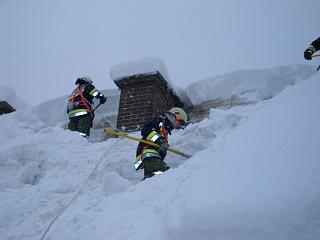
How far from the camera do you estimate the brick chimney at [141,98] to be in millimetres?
8320

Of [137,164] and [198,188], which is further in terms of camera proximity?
[137,164]

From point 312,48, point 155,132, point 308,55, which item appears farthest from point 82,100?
point 312,48

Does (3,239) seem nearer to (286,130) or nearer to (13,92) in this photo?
(286,130)

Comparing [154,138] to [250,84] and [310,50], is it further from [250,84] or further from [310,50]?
[310,50]

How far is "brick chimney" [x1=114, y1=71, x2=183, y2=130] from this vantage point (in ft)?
27.3

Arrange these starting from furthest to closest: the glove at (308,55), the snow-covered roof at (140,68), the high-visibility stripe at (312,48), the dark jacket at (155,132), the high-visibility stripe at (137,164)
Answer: the snow-covered roof at (140,68), the high-visibility stripe at (312,48), the glove at (308,55), the dark jacket at (155,132), the high-visibility stripe at (137,164)

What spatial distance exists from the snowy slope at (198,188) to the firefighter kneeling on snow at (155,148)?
0.34 m

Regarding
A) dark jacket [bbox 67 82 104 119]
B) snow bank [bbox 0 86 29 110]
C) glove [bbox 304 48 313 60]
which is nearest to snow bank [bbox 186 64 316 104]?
glove [bbox 304 48 313 60]

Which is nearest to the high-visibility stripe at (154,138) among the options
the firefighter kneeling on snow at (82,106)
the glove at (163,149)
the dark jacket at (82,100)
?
the glove at (163,149)

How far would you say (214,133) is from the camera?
6.16m

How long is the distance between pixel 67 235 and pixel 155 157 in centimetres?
216

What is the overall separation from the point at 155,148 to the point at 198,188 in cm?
284

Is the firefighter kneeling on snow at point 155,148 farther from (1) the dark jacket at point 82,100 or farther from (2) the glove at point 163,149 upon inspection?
(1) the dark jacket at point 82,100

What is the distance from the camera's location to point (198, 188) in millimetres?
3500
